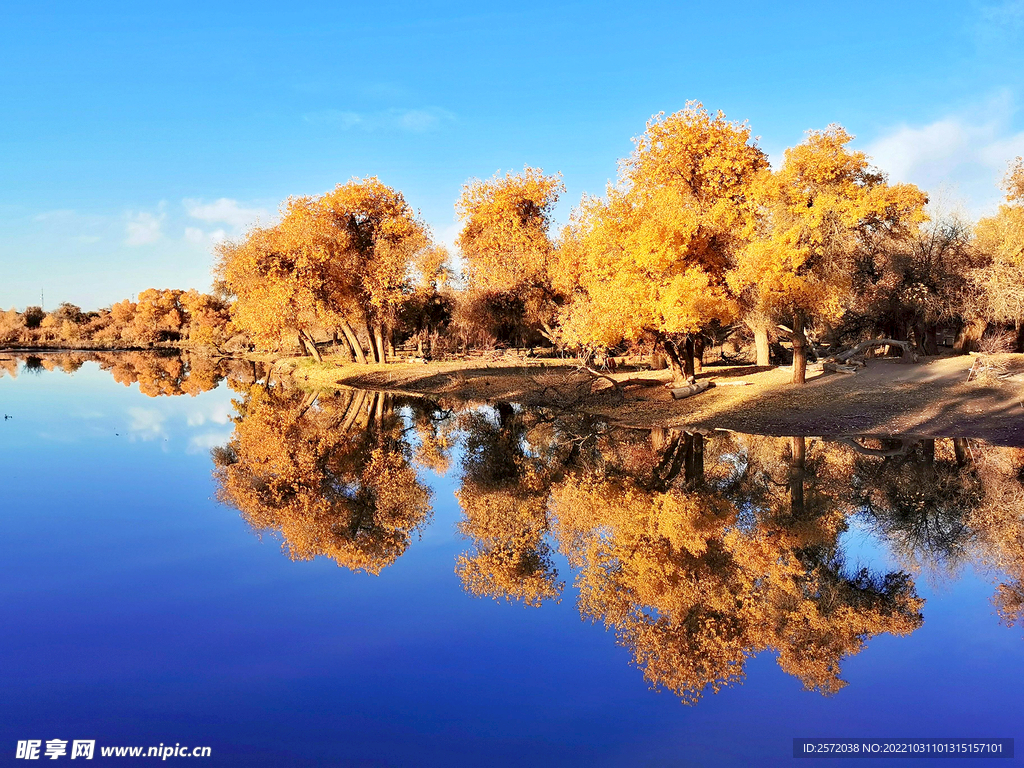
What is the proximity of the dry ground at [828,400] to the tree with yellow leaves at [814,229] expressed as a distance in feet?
9.01

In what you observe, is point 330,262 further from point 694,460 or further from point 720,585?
point 720,585

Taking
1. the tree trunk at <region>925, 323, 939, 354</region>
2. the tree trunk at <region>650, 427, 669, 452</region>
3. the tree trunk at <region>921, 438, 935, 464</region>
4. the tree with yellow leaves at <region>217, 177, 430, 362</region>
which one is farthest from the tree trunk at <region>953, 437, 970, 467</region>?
the tree with yellow leaves at <region>217, 177, 430, 362</region>

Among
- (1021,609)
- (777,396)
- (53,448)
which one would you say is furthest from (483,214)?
(1021,609)

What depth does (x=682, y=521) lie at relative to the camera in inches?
535

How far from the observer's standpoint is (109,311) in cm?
13750

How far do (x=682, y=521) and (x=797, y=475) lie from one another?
560cm

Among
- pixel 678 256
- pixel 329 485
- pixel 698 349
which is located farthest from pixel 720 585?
pixel 698 349

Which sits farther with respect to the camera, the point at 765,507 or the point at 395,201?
the point at 395,201

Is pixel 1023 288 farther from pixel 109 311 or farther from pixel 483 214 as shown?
pixel 109 311

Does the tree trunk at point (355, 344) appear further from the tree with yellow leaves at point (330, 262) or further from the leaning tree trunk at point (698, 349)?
the leaning tree trunk at point (698, 349)

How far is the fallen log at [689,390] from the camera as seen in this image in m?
29.9

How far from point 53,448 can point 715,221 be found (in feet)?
88.7

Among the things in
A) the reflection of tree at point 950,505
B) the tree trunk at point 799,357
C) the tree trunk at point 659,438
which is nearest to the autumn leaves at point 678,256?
the tree trunk at point 799,357

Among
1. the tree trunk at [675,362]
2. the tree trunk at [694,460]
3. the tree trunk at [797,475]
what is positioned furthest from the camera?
the tree trunk at [675,362]
